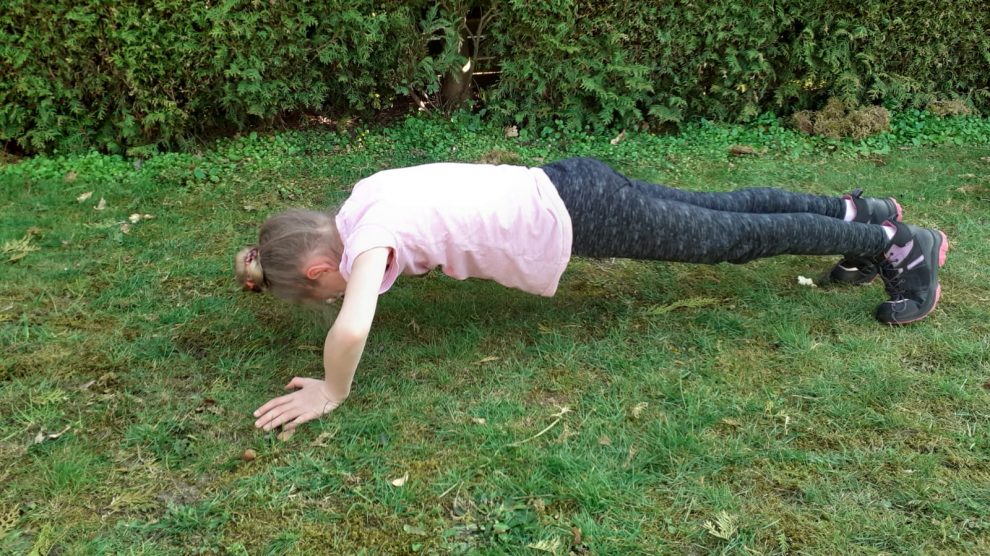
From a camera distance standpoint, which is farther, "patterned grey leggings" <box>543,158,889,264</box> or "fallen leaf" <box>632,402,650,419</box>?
"patterned grey leggings" <box>543,158,889,264</box>

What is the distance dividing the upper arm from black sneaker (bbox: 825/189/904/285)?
2.31 metres

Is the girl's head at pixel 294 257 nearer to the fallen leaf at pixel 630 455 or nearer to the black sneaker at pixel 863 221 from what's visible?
the fallen leaf at pixel 630 455

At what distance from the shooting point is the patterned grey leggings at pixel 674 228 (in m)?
2.84

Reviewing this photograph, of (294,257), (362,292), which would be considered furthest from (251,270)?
(362,292)

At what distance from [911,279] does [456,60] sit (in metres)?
3.88

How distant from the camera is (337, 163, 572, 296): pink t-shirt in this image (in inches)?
100

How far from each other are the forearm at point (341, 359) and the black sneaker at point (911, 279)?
2307 mm

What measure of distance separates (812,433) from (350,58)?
4408mm

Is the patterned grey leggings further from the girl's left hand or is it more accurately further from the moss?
the moss

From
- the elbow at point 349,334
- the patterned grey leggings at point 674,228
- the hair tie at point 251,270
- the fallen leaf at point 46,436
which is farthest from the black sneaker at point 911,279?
the fallen leaf at point 46,436

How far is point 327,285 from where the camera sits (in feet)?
8.33

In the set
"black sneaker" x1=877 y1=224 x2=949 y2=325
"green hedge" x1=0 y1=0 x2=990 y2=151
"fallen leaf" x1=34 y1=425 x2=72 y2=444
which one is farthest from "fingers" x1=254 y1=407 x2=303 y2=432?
"green hedge" x1=0 y1=0 x2=990 y2=151

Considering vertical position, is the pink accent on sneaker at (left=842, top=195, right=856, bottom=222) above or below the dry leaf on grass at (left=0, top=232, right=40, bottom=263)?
above

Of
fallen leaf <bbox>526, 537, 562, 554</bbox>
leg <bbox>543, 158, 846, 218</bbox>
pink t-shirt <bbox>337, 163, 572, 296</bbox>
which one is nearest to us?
fallen leaf <bbox>526, 537, 562, 554</bbox>
